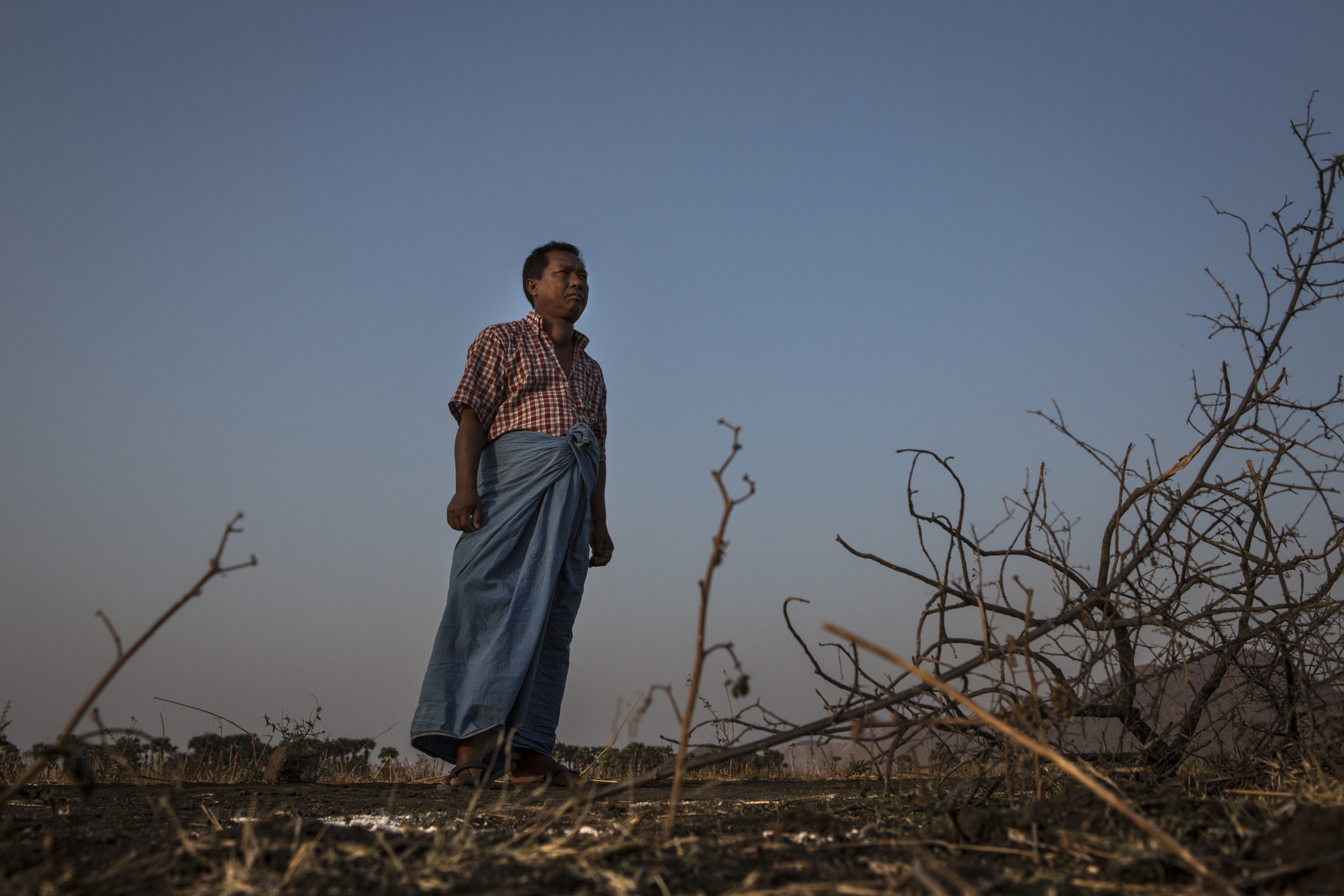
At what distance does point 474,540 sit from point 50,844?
2.67m

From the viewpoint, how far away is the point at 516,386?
4219mm

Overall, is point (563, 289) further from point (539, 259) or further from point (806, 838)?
point (806, 838)

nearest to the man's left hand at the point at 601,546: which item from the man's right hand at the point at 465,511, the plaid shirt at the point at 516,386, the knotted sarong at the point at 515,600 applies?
the knotted sarong at the point at 515,600

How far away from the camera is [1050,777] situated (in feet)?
7.75

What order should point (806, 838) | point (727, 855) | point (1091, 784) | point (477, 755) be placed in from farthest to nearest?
1. point (477, 755)
2. point (806, 838)
3. point (727, 855)
4. point (1091, 784)

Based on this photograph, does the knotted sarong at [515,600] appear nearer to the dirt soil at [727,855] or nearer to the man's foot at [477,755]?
the man's foot at [477,755]

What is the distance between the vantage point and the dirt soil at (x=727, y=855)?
1.32m

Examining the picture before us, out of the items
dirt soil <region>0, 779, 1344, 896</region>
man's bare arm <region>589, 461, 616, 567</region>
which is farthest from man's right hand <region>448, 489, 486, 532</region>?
dirt soil <region>0, 779, 1344, 896</region>

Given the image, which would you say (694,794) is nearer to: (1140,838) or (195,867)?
(1140,838)

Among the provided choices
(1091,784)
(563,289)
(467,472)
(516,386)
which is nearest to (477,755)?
(467,472)

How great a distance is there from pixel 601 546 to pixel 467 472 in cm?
96

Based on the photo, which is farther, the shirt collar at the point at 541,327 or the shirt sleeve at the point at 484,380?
the shirt collar at the point at 541,327

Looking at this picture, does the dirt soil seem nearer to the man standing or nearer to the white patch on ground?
the white patch on ground

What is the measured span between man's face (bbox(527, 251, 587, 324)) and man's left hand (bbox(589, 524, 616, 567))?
42.5 inches
